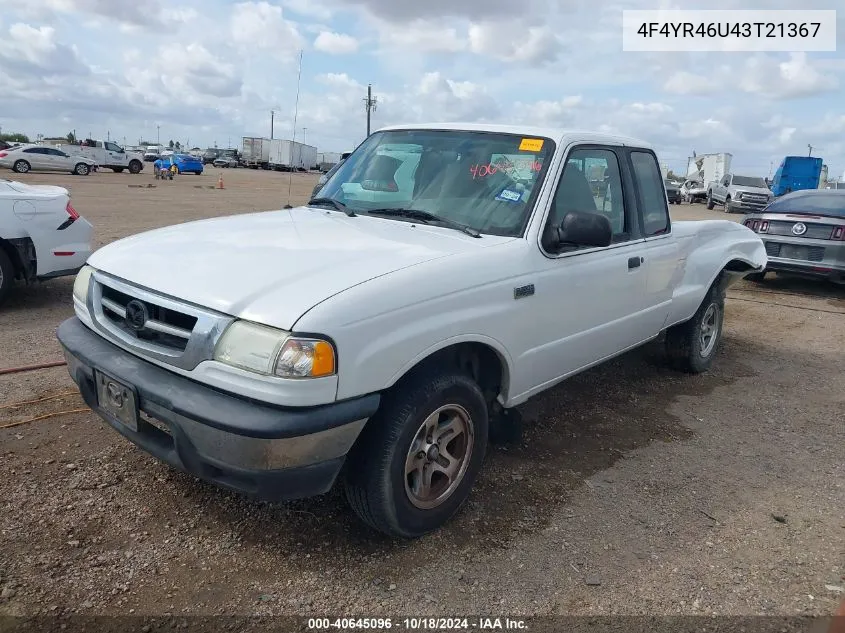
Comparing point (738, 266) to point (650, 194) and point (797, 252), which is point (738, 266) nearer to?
point (650, 194)

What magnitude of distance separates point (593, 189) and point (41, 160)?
113 ft

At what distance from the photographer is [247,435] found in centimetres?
238

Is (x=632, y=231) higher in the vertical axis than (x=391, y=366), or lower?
higher

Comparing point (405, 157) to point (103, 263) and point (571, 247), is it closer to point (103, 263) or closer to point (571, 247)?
point (571, 247)

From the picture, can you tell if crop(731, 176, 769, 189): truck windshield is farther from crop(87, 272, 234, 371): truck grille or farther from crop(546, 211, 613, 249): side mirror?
crop(87, 272, 234, 371): truck grille

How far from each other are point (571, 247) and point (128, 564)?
2571 millimetres

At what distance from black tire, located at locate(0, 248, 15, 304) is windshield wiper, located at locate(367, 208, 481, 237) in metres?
4.18

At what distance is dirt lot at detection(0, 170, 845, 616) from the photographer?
2.69 m

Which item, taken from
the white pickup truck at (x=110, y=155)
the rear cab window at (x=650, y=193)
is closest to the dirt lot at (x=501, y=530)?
the rear cab window at (x=650, y=193)

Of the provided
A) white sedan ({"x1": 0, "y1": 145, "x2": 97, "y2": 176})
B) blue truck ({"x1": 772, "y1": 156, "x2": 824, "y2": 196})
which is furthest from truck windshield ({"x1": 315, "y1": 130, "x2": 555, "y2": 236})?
blue truck ({"x1": 772, "y1": 156, "x2": 824, "y2": 196})

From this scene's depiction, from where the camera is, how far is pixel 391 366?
263cm

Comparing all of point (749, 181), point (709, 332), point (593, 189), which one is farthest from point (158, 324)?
point (749, 181)

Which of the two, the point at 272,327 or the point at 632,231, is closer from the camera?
the point at 272,327

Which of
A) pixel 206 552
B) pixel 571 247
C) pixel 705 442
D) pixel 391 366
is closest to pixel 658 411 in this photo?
pixel 705 442
